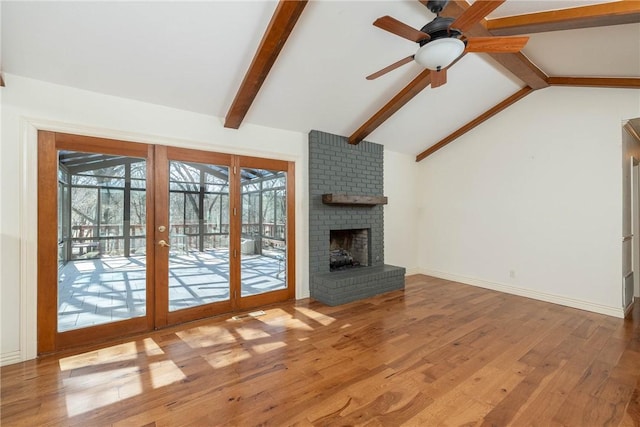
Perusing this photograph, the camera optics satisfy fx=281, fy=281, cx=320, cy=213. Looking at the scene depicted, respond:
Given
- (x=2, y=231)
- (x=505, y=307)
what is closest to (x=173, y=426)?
(x=2, y=231)

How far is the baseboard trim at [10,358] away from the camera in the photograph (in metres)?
2.38

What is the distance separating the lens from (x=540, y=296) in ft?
13.6

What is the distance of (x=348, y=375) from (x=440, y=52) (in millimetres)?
2661

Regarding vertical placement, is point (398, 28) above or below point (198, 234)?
above

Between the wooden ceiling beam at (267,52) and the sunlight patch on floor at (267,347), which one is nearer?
the wooden ceiling beam at (267,52)

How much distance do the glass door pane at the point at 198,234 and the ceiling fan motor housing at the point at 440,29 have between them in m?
2.64

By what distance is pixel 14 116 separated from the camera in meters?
2.41

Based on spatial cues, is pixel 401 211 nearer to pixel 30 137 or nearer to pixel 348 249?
pixel 348 249

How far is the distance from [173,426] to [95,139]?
2670 millimetres

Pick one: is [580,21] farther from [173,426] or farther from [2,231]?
[2,231]

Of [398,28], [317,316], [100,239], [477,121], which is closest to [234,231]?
[100,239]

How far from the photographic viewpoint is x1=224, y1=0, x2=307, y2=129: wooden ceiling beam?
2.22 m

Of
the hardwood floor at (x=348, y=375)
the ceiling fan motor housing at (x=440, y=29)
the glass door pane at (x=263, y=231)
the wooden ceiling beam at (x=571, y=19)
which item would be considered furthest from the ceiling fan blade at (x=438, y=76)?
the hardwood floor at (x=348, y=375)

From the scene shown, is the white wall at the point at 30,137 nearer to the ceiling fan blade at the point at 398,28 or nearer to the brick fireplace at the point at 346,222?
the brick fireplace at the point at 346,222
